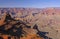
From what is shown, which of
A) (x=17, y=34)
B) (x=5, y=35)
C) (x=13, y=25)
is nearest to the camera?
(x=5, y=35)

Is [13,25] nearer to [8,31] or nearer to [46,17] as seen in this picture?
[8,31]

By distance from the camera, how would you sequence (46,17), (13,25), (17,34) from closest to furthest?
(17,34)
(13,25)
(46,17)

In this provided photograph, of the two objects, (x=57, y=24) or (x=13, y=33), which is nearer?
(x=13, y=33)

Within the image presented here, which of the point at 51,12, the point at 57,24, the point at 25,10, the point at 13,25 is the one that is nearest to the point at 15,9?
the point at 25,10

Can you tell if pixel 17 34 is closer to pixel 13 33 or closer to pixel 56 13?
pixel 13 33

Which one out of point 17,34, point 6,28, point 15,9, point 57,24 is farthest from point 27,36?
point 15,9

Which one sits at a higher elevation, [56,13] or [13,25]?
[13,25]
